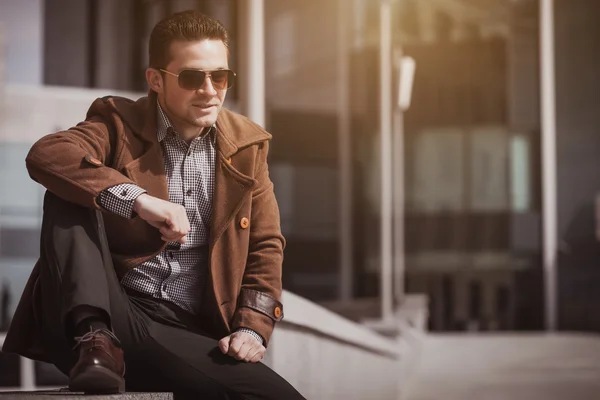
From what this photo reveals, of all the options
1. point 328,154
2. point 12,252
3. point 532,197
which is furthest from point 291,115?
point 12,252

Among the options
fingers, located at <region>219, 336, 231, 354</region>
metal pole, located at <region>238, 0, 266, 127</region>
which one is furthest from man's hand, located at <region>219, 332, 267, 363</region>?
metal pole, located at <region>238, 0, 266, 127</region>

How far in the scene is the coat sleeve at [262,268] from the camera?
2.87 m

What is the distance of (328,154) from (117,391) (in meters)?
19.9

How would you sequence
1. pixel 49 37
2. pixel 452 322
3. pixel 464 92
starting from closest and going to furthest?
pixel 49 37 → pixel 452 322 → pixel 464 92

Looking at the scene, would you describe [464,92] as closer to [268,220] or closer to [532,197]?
[532,197]

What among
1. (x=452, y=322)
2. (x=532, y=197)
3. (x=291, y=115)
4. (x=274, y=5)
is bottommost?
(x=452, y=322)

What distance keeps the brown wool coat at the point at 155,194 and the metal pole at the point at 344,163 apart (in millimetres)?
19372

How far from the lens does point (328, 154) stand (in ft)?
73.3

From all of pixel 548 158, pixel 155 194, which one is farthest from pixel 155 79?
pixel 548 158

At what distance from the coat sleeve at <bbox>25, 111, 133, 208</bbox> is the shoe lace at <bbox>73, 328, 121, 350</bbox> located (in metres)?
0.28

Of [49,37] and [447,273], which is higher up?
[49,37]

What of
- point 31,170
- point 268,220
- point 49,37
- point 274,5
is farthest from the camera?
point 274,5

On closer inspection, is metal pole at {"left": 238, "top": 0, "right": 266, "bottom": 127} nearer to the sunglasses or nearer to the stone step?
the sunglasses

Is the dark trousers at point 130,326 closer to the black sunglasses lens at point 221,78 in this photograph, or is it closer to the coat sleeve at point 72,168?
the coat sleeve at point 72,168
